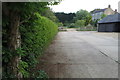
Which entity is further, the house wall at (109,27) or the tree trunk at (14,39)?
the house wall at (109,27)

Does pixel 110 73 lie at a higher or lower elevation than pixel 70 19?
lower

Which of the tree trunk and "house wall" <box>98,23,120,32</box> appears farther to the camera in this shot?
"house wall" <box>98,23,120,32</box>

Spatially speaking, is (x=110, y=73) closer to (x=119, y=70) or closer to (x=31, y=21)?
(x=119, y=70)

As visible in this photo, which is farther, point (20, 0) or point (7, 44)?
point (7, 44)

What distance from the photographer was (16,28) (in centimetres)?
187

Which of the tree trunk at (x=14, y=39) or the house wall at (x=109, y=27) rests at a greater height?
the house wall at (x=109, y=27)

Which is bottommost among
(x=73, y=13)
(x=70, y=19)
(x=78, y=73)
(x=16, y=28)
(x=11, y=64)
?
(x=78, y=73)

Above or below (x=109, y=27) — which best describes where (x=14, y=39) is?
below

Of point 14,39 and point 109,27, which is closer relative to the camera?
point 14,39

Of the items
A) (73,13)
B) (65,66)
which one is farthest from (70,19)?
(65,66)

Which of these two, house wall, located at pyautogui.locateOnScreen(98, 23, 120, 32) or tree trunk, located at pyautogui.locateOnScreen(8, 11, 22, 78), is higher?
house wall, located at pyautogui.locateOnScreen(98, 23, 120, 32)

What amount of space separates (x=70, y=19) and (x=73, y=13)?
6.69 metres

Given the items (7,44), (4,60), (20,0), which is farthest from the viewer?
(7,44)

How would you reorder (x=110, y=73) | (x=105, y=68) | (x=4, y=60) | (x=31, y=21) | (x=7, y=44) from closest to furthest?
(x=4, y=60) < (x=7, y=44) < (x=31, y=21) < (x=110, y=73) < (x=105, y=68)
